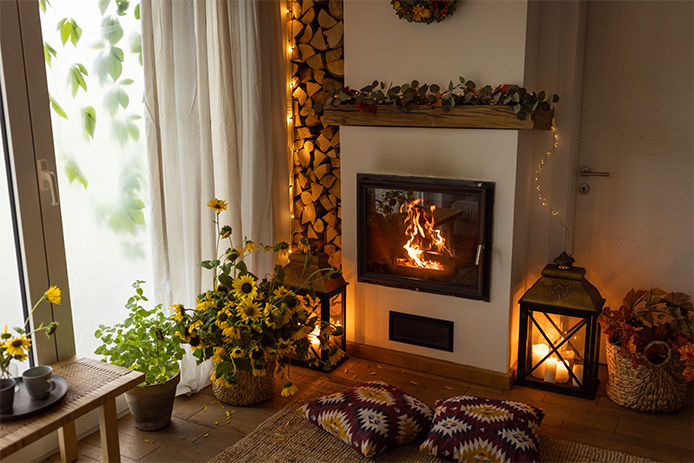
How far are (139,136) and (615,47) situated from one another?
225 centimetres

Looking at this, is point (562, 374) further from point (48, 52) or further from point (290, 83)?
point (48, 52)

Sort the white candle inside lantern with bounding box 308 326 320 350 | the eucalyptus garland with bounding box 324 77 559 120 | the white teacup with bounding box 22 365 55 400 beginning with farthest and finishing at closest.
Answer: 1. the white candle inside lantern with bounding box 308 326 320 350
2. the eucalyptus garland with bounding box 324 77 559 120
3. the white teacup with bounding box 22 365 55 400

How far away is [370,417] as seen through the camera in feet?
7.94

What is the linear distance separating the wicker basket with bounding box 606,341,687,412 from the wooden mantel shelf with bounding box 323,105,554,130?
1.09 meters

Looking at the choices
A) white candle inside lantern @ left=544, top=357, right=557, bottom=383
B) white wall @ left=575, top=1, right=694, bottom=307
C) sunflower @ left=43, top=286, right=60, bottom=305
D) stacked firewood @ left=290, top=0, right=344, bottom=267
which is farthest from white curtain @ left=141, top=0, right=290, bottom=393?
white wall @ left=575, top=1, right=694, bottom=307

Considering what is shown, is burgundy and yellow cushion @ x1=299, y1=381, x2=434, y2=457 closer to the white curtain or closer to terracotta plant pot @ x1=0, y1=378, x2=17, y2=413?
the white curtain

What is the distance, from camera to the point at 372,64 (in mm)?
3068

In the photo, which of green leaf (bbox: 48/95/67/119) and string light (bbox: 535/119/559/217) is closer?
green leaf (bbox: 48/95/67/119)

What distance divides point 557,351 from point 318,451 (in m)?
1.25

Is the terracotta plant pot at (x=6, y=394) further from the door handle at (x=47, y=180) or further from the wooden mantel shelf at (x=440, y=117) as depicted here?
the wooden mantel shelf at (x=440, y=117)

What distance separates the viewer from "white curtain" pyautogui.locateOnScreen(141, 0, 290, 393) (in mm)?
2631

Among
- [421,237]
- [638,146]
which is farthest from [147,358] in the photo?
[638,146]

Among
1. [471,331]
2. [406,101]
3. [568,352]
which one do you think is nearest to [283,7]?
[406,101]

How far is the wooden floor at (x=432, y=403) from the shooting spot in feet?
8.05
